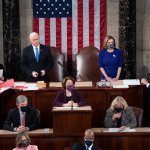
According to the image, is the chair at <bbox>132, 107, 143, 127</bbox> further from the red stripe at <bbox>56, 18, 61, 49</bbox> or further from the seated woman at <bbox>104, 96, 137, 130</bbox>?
the red stripe at <bbox>56, 18, 61, 49</bbox>

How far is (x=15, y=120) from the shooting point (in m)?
8.63

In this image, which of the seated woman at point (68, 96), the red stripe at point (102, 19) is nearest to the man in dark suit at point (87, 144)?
the seated woman at point (68, 96)

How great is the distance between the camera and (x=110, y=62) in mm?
10734

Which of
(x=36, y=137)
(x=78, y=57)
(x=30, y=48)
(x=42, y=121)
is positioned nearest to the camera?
(x=36, y=137)

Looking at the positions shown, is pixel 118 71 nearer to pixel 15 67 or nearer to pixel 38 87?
pixel 38 87

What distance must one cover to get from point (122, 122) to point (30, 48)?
287 centimetres

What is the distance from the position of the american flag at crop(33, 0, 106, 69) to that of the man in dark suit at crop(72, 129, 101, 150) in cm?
537

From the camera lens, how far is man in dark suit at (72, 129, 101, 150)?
7.59 m

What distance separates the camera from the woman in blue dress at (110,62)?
35.0ft

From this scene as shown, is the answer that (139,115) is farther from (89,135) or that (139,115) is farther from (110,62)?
(110,62)

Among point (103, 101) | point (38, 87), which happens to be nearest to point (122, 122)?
point (103, 101)

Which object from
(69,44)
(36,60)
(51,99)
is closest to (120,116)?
(51,99)

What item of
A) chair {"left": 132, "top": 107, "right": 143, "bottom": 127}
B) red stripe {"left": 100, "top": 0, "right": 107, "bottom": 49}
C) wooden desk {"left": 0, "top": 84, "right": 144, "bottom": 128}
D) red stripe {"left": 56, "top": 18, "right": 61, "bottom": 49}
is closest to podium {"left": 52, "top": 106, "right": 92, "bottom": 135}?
chair {"left": 132, "top": 107, "right": 143, "bottom": 127}

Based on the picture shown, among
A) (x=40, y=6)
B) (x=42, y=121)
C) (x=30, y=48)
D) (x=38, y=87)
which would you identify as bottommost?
(x=42, y=121)
